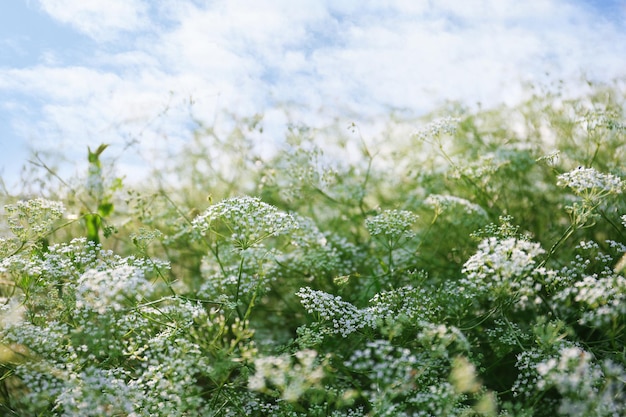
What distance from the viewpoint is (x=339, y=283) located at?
3.56 m

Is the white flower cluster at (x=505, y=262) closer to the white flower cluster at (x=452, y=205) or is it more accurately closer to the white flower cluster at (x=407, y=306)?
the white flower cluster at (x=407, y=306)

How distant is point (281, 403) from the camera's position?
3.29 m

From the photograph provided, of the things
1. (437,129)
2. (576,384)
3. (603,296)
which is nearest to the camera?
(576,384)

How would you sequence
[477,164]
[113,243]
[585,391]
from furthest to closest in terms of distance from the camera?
[113,243] → [477,164] → [585,391]

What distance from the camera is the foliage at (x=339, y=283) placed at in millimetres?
2848

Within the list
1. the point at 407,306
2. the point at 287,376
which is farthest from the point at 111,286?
the point at 407,306

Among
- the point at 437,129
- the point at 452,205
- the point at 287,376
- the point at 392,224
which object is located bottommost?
the point at 287,376

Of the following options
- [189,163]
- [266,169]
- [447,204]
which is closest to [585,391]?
[447,204]

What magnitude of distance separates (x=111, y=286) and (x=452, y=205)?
2792 millimetres

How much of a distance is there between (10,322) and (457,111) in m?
4.77

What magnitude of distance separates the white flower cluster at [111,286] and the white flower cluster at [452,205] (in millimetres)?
2367

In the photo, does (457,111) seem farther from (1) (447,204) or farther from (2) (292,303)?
(2) (292,303)

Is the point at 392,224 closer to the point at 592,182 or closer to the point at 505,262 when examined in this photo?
the point at 505,262

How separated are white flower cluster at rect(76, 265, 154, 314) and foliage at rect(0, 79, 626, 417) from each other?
0.02 metres
